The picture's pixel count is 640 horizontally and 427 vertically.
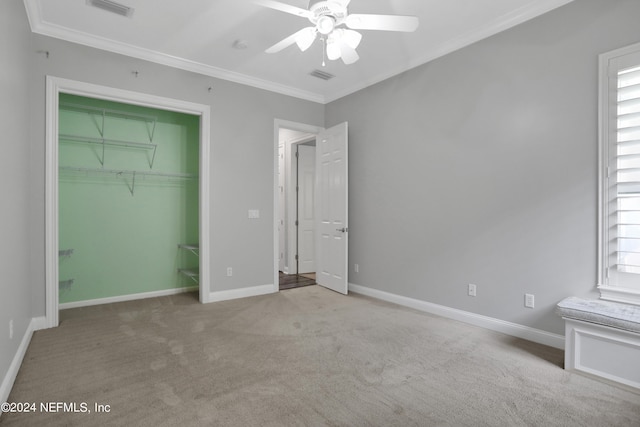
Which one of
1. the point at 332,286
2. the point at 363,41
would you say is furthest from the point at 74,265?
the point at 363,41

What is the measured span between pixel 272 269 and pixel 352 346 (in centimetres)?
217

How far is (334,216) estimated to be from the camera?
487cm

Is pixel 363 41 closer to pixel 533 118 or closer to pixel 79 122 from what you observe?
pixel 533 118

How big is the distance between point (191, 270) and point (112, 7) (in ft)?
10.6

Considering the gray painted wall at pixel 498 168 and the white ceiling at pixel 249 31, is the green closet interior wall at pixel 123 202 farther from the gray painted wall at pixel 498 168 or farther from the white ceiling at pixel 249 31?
the gray painted wall at pixel 498 168

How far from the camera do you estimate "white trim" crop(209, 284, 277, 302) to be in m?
4.25

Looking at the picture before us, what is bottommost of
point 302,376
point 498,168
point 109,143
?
point 302,376

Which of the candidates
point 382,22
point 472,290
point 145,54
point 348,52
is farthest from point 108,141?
point 472,290

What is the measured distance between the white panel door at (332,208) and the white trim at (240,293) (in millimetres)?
885

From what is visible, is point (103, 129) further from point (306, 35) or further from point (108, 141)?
point (306, 35)

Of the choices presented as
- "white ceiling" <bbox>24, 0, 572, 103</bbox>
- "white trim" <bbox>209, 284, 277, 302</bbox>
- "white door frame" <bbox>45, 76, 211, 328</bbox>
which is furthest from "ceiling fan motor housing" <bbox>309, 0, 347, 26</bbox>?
"white trim" <bbox>209, 284, 277, 302</bbox>

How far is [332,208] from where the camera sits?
4.91 metres

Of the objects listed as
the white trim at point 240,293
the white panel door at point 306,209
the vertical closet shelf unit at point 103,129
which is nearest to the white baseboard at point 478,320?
the white trim at point 240,293

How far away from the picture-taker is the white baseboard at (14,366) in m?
1.97
